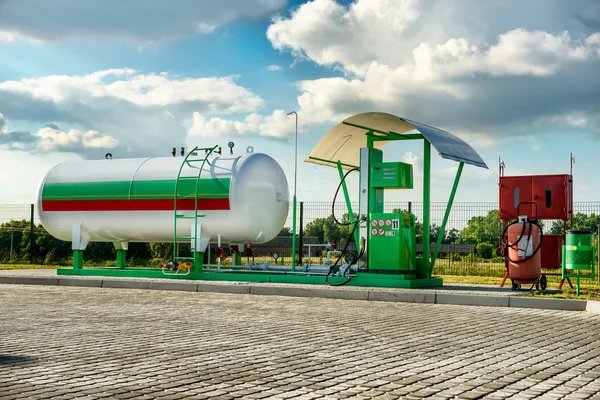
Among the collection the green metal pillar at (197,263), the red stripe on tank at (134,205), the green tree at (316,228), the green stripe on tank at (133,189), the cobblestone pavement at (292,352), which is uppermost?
the green stripe on tank at (133,189)

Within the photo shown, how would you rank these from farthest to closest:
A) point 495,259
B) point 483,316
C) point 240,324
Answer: point 495,259 < point 483,316 < point 240,324

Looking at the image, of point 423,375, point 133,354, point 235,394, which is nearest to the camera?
point 235,394

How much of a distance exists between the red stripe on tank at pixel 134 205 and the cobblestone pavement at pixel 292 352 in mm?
6162

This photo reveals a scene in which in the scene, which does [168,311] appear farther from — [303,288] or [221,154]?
[221,154]

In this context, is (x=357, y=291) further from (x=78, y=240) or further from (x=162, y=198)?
(x=78, y=240)

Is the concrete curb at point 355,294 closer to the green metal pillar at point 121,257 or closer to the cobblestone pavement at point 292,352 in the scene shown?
the cobblestone pavement at point 292,352

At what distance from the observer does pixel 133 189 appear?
66.6 feet

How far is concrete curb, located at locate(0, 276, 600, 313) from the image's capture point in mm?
13703

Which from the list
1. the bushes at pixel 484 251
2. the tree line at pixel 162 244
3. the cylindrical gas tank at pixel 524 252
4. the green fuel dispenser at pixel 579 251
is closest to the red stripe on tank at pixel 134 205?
the tree line at pixel 162 244

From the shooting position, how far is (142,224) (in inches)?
803

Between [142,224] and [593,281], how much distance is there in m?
12.4

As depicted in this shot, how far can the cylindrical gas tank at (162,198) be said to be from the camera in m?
19.2

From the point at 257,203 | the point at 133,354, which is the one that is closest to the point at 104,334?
the point at 133,354

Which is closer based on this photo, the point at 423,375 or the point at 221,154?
the point at 423,375
